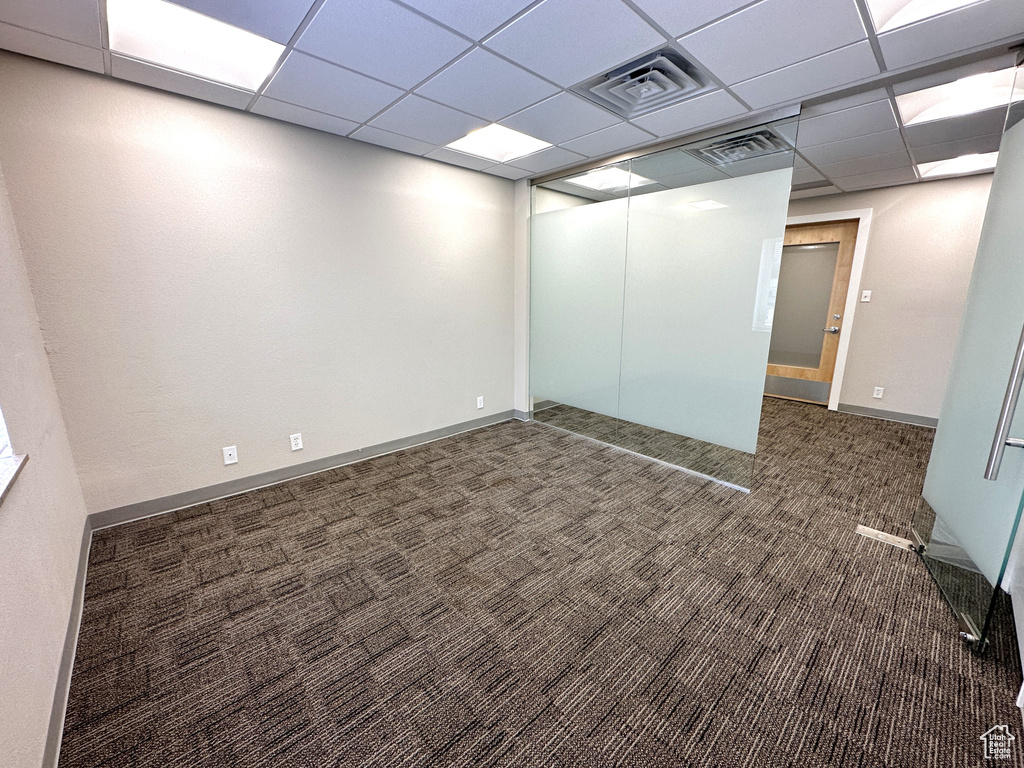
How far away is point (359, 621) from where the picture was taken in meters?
1.67

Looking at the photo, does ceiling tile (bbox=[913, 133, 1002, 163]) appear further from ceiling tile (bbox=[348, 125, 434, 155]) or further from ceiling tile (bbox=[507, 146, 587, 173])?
ceiling tile (bbox=[348, 125, 434, 155])

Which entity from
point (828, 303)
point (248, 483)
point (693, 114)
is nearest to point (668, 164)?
point (693, 114)

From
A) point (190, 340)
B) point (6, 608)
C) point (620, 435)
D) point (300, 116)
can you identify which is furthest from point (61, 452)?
point (620, 435)

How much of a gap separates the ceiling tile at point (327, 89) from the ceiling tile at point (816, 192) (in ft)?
13.8

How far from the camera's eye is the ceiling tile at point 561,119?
2250 millimetres

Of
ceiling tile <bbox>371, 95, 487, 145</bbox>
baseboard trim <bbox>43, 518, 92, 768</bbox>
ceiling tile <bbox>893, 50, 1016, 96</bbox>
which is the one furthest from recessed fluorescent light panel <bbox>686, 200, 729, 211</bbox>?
baseboard trim <bbox>43, 518, 92, 768</bbox>

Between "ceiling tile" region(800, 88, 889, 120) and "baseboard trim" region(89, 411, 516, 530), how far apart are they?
335 cm

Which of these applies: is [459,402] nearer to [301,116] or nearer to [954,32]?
[301,116]

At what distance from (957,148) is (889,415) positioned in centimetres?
253

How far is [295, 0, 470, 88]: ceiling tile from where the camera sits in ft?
5.05

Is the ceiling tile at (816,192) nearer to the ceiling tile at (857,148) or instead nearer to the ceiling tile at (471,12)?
the ceiling tile at (857,148)

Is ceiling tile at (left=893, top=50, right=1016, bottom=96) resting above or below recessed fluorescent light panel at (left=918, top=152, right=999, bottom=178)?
below

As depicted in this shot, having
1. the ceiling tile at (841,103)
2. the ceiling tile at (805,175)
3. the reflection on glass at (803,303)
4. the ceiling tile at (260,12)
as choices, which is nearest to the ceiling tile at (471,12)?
the ceiling tile at (260,12)

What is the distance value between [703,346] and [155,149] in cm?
352
